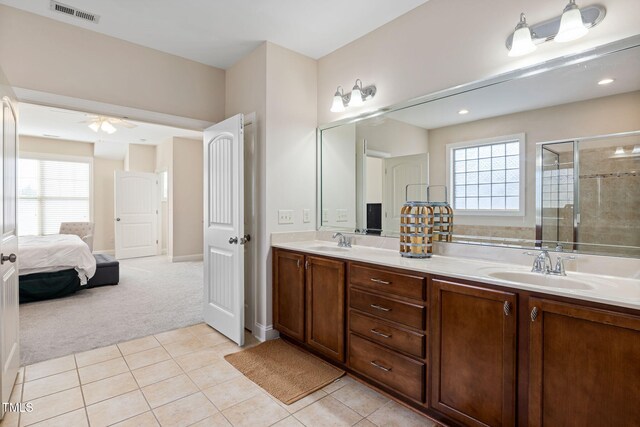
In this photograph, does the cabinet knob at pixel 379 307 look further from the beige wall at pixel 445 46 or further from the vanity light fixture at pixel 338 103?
the vanity light fixture at pixel 338 103

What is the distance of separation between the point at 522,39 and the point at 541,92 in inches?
12.3

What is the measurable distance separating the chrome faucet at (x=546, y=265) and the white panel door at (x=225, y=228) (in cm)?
211

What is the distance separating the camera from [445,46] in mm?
2217

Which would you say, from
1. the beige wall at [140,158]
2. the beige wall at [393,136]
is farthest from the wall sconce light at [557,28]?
the beige wall at [140,158]

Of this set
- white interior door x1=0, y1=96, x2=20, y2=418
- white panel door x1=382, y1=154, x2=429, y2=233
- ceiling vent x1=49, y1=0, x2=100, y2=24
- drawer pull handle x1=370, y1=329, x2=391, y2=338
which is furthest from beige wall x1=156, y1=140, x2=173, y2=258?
drawer pull handle x1=370, y1=329, x2=391, y2=338

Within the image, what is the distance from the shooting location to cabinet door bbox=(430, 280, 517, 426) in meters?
1.45

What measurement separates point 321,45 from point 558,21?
1852 millimetres

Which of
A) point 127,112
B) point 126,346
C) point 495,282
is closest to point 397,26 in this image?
point 495,282

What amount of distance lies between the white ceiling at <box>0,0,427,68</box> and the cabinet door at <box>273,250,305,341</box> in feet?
6.26

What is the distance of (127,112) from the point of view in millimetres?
2885

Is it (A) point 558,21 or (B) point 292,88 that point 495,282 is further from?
(B) point 292,88

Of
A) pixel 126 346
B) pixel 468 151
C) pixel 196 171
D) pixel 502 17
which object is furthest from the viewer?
pixel 196 171

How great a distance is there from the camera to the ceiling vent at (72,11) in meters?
2.36

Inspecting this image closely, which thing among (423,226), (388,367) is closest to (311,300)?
(388,367)
